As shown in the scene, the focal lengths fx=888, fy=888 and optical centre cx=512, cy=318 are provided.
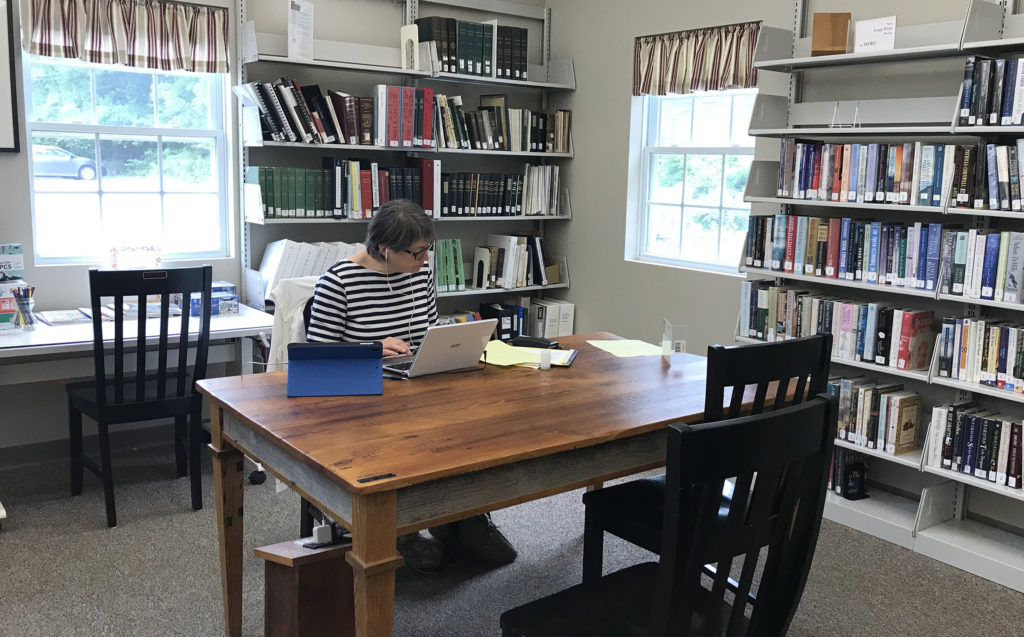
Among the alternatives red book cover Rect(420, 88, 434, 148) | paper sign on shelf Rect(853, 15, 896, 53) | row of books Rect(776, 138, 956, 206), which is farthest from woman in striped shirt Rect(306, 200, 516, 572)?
paper sign on shelf Rect(853, 15, 896, 53)

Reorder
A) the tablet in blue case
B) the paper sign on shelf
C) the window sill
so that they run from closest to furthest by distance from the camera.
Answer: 1. the tablet in blue case
2. the paper sign on shelf
3. the window sill

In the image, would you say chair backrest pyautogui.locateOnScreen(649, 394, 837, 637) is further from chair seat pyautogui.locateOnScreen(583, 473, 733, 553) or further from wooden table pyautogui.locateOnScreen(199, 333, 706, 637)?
chair seat pyautogui.locateOnScreen(583, 473, 733, 553)

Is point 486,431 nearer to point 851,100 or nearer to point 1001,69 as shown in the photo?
point 1001,69

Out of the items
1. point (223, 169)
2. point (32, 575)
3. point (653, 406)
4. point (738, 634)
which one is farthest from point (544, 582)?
point (223, 169)

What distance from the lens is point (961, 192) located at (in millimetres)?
3121

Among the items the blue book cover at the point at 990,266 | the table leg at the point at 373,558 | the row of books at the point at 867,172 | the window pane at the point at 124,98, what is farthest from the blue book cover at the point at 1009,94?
the window pane at the point at 124,98

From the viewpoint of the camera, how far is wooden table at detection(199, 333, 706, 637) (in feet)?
5.69

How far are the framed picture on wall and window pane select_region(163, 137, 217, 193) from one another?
2.13 feet

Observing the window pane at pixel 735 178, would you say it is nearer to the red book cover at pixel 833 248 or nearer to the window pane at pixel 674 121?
the window pane at pixel 674 121

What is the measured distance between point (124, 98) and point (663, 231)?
8.97ft

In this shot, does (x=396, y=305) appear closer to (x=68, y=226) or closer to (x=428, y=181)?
(x=428, y=181)

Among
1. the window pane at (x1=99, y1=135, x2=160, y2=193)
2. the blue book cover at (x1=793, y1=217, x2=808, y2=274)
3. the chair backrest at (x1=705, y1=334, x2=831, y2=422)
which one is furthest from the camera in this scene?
the window pane at (x1=99, y1=135, x2=160, y2=193)

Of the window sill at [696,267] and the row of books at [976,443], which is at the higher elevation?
the window sill at [696,267]

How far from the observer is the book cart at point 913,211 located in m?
3.13
